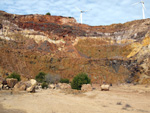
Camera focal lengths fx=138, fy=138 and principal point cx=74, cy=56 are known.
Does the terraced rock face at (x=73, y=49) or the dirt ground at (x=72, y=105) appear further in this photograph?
the terraced rock face at (x=73, y=49)

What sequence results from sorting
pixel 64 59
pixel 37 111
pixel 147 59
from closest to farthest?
pixel 37 111 < pixel 147 59 < pixel 64 59

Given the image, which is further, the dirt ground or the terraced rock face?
the terraced rock face

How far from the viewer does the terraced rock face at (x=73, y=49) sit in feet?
115

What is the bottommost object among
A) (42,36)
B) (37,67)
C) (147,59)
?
(37,67)

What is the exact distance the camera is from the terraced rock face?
3516 cm

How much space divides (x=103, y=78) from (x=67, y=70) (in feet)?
31.8

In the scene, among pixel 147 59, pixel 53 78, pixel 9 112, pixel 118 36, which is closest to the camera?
pixel 9 112

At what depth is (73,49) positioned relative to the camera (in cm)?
4959

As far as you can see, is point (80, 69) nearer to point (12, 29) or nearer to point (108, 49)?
point (108, 49)

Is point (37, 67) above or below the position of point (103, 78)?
above

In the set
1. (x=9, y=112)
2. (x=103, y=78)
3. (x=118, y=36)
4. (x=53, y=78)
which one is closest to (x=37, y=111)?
(x=9, y=112)

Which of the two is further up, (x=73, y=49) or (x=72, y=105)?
(x=73, y=49)

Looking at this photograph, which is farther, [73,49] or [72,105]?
[73,49]

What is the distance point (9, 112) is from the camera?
668 centimetres
